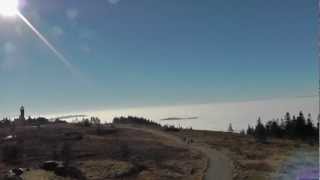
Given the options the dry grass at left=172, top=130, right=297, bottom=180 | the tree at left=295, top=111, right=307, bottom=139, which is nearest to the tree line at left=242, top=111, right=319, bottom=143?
the tree at left=295, top=111, right=307, bottom=139

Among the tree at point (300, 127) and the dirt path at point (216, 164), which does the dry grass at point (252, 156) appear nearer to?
the dirt path at point (216, 164)

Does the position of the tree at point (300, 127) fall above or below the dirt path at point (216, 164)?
above

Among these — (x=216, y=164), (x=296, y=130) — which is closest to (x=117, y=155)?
(x=216, y=164)

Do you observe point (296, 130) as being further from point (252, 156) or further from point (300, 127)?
point (252, 156)

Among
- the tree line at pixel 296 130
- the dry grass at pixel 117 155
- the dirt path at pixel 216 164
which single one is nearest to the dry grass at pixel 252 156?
the dirt path at pixel 216 164

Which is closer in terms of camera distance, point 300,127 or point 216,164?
point 216,164

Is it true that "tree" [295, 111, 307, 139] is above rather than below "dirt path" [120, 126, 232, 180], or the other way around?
above

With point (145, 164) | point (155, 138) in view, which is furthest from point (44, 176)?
point (155, 138)

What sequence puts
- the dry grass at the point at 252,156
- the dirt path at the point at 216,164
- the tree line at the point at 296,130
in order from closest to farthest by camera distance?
the dirt path at the point at 216,164 < the dry grass at the point at 252,156 < the tree line at the point at 296,130

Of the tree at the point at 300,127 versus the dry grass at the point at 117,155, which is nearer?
the dry grass at the point at 117,155

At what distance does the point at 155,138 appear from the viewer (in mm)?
Answer: 133250

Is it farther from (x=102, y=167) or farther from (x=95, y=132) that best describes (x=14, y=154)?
(x=95, y=132)

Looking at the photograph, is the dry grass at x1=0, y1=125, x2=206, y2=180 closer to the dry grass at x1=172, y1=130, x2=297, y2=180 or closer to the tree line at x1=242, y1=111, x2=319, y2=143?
the dry grass at x1=172, y1=130, x2=297, y2=180

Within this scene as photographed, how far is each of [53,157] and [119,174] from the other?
25.2m
